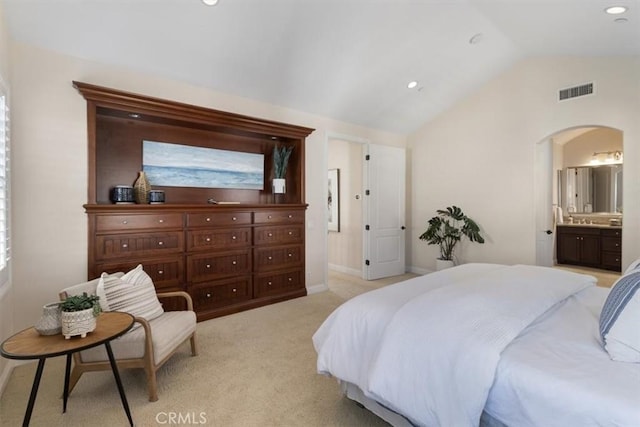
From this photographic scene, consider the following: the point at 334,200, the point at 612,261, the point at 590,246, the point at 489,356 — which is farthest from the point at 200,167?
the point at 612,261

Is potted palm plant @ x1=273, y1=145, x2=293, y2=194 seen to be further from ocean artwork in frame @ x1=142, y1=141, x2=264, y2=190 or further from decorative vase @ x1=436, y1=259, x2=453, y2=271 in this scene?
decorative vase @ x1=436, y1=259, x2=453, y2=271

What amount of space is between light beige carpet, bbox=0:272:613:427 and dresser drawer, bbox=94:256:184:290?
71 cm

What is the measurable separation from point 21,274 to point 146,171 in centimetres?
145

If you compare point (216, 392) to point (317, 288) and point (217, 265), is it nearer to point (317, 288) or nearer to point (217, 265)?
point (217, 265)

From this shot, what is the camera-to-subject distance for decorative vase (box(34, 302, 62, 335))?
71.9 inches

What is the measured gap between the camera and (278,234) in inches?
170

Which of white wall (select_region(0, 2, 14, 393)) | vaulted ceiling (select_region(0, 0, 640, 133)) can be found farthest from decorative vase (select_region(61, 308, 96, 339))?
vaulted ceiling (select_region(0, 0, 640, 133))

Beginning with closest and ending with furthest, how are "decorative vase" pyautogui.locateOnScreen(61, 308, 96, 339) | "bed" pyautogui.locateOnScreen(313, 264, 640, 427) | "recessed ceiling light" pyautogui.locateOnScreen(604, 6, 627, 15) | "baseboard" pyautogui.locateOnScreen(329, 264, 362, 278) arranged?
"bed" pyautogui.locateOnScreen(313, 264, 640, 427) < "decorative vase" pyautogui.locateOnScreen(61, 308, 96, 339) < "recessed ceiling light" pyautogui.locateOnScreen(604, 6, 627, 15) < "baseboard" pyautogui.locateOnScreen(329, 264, 362, 278)

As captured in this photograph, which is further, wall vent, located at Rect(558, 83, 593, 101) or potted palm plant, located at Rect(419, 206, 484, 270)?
potted palm plant, located at Rect(419, 206, 484, 270)

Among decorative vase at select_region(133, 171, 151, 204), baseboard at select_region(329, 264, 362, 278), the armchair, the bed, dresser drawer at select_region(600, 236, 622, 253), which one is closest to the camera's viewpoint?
the bed

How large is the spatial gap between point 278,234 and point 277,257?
12.4 inches

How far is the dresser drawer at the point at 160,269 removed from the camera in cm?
308

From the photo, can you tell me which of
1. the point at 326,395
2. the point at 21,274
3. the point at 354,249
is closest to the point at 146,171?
the point at 21,274

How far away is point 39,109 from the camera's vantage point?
2.81m
